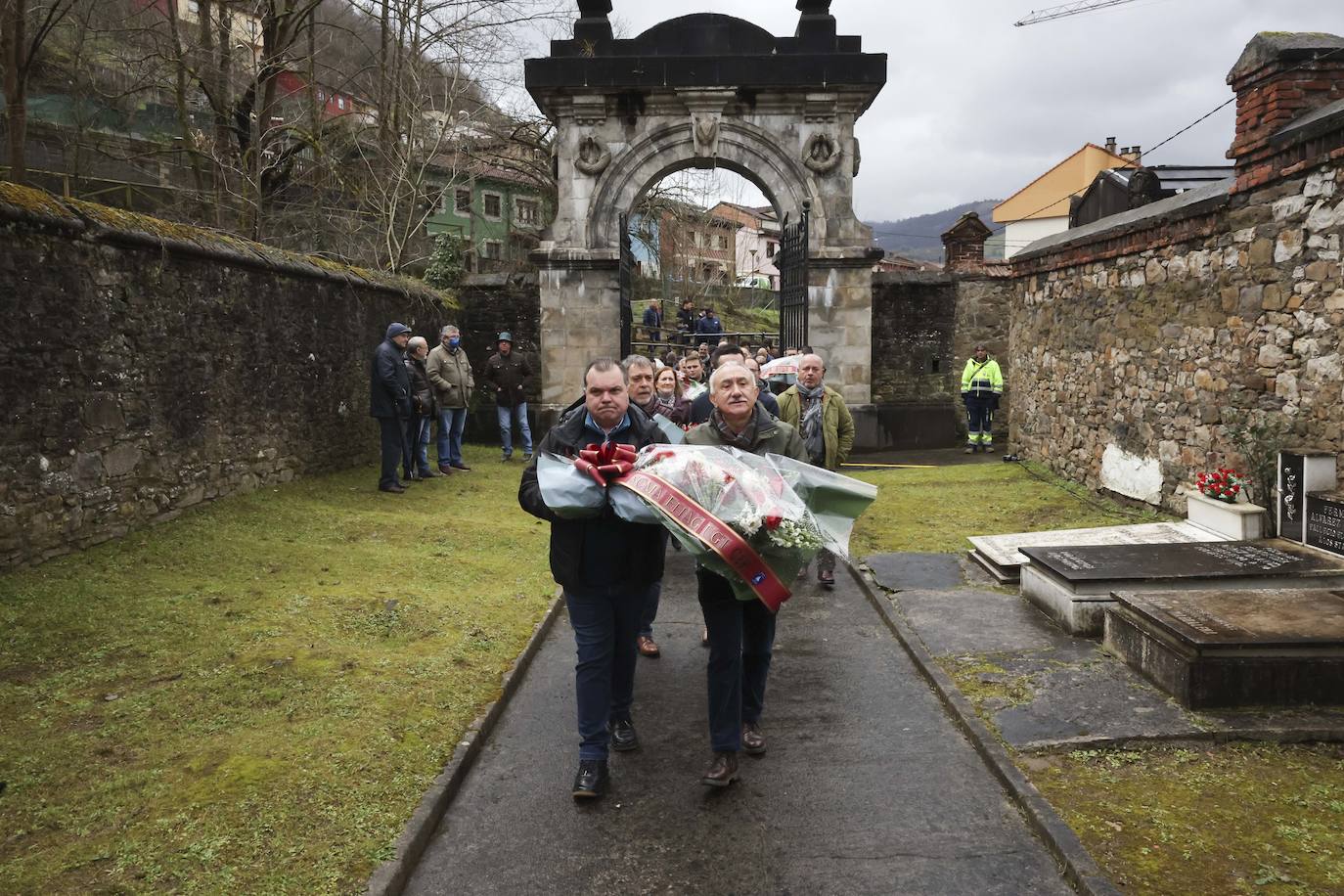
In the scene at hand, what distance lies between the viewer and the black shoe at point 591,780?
393cm

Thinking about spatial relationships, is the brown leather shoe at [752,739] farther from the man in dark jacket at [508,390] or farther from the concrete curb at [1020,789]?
the man in dark jacket at [508,390]

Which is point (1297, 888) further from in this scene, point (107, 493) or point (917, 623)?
Answer: point (107, 493)

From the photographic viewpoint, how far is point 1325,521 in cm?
631

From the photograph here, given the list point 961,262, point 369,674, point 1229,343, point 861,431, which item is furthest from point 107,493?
point 961,262

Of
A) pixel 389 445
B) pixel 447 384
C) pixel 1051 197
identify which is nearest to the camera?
pixel 389 445

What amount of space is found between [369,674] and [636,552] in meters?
2.00

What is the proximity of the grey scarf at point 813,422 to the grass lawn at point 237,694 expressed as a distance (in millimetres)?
2449

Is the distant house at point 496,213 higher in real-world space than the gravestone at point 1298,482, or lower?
higher

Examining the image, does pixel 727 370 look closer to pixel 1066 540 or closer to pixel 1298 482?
pixel 1066 540

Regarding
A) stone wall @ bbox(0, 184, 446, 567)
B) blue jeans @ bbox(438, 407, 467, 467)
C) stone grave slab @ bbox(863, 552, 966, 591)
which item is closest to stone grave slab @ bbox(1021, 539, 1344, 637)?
stone grave slab @ bbox(863, 552, 966, 591)

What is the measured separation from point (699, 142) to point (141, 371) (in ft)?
30.8

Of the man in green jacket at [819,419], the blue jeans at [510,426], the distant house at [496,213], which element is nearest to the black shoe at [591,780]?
the man in green jacket at [819,419]

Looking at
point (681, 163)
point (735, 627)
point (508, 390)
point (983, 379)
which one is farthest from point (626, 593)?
point (983, 379)

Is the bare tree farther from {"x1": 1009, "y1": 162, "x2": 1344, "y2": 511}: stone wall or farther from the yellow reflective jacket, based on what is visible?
the yellow reflective jacket
